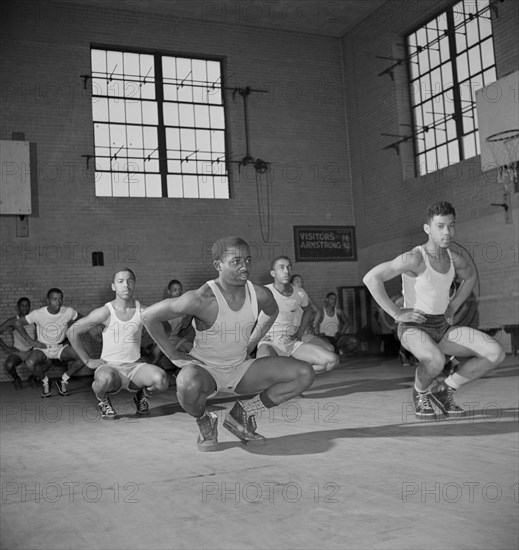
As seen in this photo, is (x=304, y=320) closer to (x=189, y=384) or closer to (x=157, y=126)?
(x=189, y=384)

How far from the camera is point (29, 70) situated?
12.9 metres

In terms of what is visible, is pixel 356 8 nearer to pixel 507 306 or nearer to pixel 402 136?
pixel 402 136

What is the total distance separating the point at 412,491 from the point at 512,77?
907cm

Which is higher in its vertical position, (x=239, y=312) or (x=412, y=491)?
(x=239, y=312)

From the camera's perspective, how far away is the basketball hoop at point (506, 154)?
35.0 feet

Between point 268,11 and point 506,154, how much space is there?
19.5 ft

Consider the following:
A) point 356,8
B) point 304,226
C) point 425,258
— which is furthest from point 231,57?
point 425,258

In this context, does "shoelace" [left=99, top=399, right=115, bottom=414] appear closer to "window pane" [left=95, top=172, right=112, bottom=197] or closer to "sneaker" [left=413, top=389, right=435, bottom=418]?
"sneaker" [left=413, top=389, right=435, bottom=418]

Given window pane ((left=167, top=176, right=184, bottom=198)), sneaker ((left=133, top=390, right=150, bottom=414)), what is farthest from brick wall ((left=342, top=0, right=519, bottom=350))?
sneaker ((left=133, top=390, right=150, bottom=414))

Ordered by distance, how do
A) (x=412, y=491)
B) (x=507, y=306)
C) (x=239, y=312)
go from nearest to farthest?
1. (x=412, y=491)
2. (x=239, y=312)
3. (x=507, y=306)

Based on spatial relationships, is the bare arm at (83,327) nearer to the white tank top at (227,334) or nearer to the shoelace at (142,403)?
the shoelace at (142,403)

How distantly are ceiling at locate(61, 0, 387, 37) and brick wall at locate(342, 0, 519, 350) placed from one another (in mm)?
528

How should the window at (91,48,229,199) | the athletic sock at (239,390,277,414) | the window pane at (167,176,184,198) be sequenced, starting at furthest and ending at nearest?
the window pane at (167,176,184,198), the window at (91,48,229,199), the athletic sock at (239,390,277,414)

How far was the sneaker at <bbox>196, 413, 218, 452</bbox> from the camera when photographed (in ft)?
13.9
